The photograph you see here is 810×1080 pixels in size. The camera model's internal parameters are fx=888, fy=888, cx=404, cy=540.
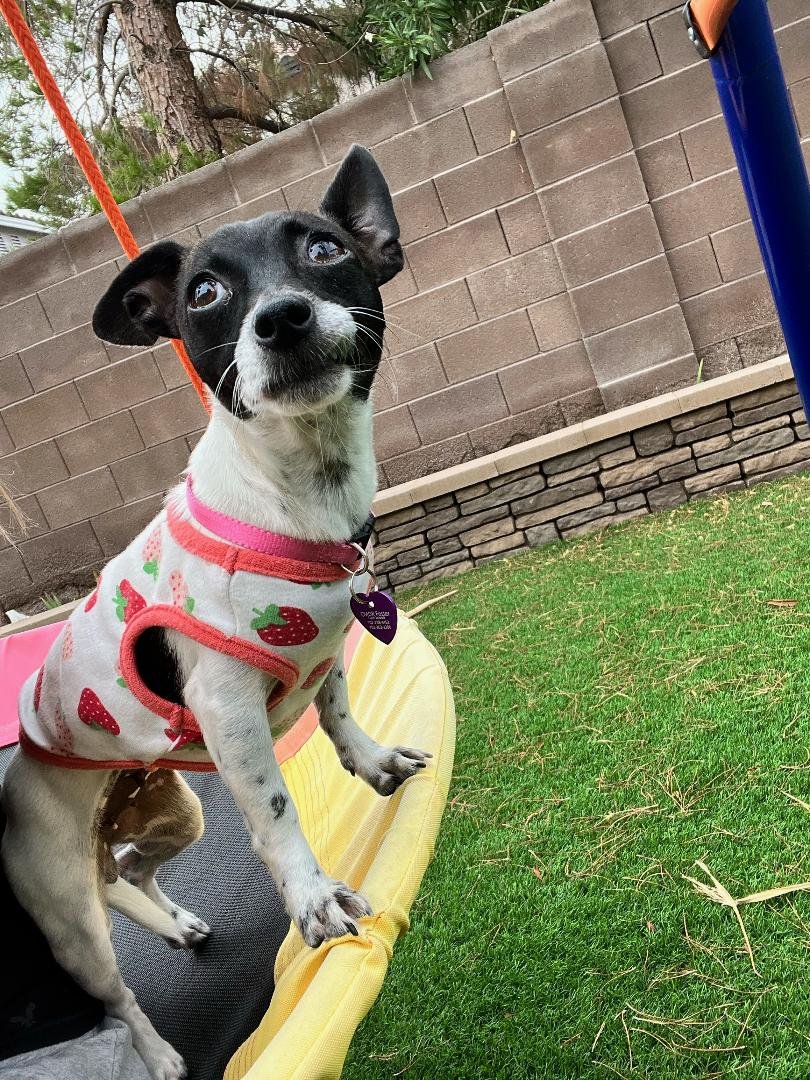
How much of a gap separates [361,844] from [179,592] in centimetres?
51

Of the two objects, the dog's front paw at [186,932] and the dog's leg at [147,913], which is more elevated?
the dog's leg at [147,913]

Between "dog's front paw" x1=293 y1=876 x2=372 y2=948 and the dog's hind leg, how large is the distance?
438mm

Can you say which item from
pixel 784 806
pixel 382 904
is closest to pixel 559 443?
pixel 784 806

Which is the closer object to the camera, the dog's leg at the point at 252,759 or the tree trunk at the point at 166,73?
the dog's leg at the point at 252,759

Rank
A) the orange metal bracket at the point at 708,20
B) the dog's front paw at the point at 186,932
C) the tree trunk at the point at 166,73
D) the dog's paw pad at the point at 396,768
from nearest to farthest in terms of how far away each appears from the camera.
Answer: the orange metal bracket at the point at 708,20 → the dog's paw pad at the point at 396,768 → the dog's front paw at the point at 186,932 → the tree trunk at the point at 166,73

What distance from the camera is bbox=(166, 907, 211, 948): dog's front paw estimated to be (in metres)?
1.67

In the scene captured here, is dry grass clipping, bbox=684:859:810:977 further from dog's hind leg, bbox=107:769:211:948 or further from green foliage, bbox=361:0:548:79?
green foliage, bbox=361:0:548:79

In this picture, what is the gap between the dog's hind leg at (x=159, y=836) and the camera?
4.91 ft

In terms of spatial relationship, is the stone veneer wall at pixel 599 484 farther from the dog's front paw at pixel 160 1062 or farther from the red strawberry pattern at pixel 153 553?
the dog's front paw at pixel 160 1062

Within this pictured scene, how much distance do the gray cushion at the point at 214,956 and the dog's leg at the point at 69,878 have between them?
0.51ft

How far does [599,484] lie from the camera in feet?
14.2

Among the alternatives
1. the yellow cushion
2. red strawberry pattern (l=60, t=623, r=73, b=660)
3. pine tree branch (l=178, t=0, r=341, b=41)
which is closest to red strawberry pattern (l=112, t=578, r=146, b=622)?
red strawberry pattern (l=60, t=623, r=73, b=660)

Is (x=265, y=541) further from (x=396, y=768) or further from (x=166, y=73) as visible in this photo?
(x=166, y=73)

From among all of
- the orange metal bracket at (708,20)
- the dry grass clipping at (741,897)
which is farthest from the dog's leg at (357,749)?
the orange metal bracket at (708,20)
